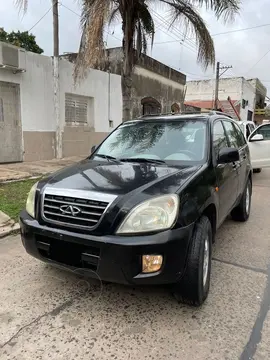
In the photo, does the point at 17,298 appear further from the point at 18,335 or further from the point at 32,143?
the point at 32,143

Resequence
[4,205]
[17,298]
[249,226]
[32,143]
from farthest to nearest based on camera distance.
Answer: [32,143]
[4,205]
[249,226]
[17,298]

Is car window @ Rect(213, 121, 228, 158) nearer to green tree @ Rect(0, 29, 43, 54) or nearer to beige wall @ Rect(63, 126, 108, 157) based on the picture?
beige wall @ Rect(63, 126, 108, 157)

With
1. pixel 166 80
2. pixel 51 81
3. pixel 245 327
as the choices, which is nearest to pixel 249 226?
pixel 245 327

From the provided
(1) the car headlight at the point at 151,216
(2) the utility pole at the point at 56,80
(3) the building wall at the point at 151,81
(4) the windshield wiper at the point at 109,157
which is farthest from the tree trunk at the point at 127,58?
(1) the car headlight at the point at 151,216

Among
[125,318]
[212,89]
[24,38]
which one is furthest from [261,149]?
[212,89]

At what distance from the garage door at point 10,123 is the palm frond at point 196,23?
5218mm

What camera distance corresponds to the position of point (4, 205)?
5586mm

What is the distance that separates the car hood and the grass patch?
7.61 ft

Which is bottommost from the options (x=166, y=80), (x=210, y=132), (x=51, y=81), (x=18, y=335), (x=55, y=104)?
(x=18, y=335)

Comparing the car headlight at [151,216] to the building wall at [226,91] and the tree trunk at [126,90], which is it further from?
the building wall at [226,91]

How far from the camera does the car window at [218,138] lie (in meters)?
3.80

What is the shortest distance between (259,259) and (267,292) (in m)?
0.83

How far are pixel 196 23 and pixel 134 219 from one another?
8.55 meters

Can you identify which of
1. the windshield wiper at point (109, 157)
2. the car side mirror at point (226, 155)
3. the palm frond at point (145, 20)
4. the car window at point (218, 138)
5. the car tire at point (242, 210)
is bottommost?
the car tire at point (242, 210)
